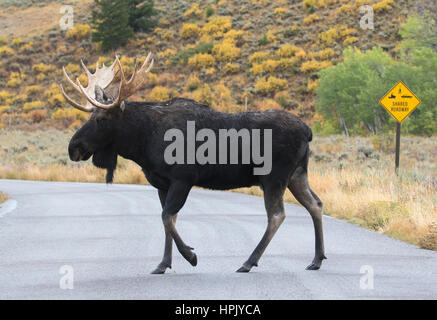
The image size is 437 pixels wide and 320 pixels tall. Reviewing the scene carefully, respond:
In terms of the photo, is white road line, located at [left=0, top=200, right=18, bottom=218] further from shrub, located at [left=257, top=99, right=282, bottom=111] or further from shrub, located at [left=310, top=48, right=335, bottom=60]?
shrub, located at [left=310, top=48, right=335, bottom=60]

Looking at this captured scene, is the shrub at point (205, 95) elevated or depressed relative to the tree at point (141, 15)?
depressed

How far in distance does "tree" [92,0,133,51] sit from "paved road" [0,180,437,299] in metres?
48.4

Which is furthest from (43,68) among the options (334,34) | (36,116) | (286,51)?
(334,34)

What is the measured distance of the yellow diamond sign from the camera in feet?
68.7

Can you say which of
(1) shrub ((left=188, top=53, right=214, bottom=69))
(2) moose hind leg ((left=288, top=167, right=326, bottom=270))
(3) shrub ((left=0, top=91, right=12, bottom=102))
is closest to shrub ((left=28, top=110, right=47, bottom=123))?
(3) shrub ((left=0, top=91, right=12, bottom=102))

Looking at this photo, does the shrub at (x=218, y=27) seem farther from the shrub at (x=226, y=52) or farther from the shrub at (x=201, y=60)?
the shrub at (x=201, y=60)

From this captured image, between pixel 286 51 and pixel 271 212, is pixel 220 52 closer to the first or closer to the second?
pixel 286 51

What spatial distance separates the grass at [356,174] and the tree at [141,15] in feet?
55.1

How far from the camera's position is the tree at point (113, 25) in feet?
206

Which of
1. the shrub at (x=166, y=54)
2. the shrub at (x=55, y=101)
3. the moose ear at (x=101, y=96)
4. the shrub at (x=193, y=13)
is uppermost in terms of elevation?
the moose ear at (x=101, y=96)

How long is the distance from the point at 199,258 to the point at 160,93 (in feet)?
155

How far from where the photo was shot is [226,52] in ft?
198

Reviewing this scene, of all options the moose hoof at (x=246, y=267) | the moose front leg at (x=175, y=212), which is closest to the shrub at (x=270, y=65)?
the moose hoof at (x=246, y=267)

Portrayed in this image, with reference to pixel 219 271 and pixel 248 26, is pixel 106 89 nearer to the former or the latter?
pixel 219 271
